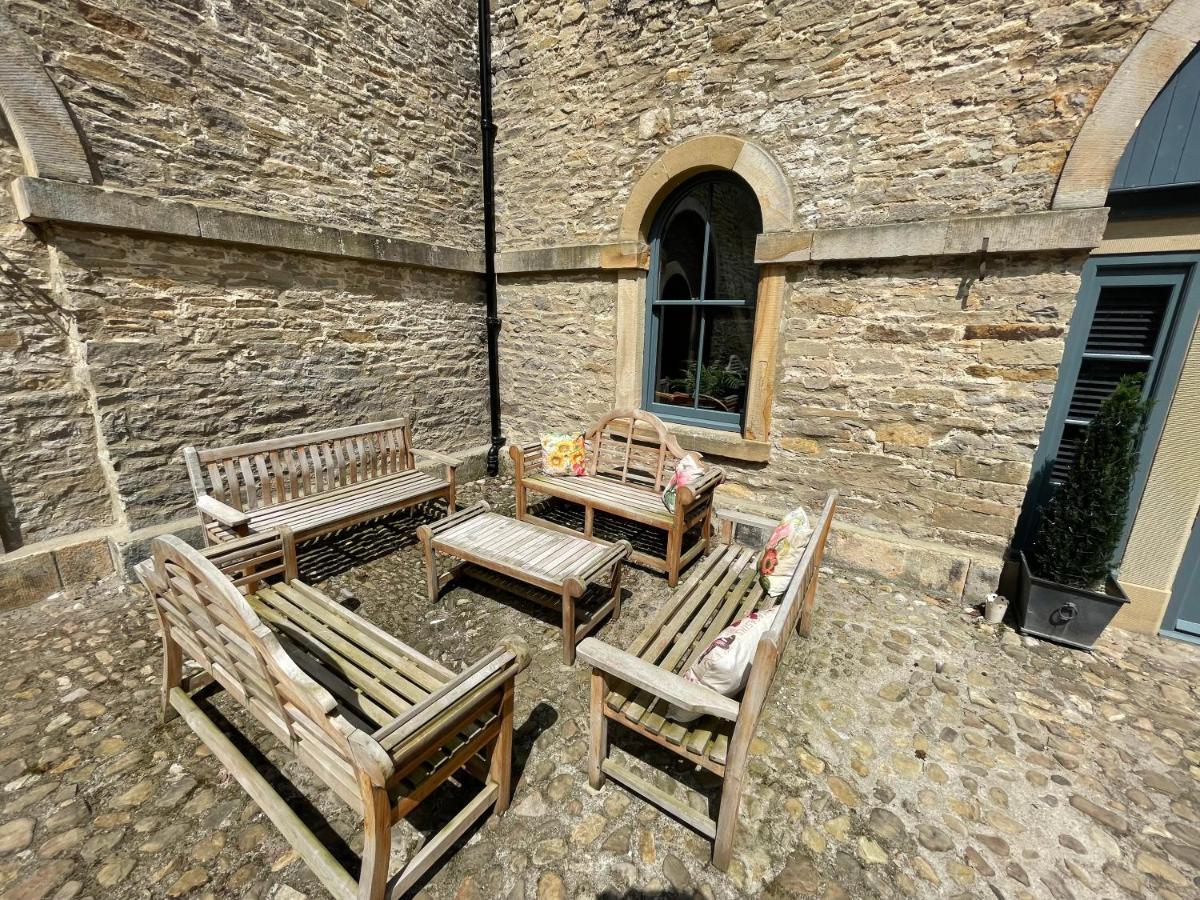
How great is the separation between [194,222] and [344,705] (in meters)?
3.61

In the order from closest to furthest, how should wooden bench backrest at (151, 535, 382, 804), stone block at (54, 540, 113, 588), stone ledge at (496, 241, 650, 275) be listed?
wooden bench backrest at (151, 535, 382, 804)
stone block at (54, 540, 113, 588)
stone ledge at (496, 241, 650, 275)

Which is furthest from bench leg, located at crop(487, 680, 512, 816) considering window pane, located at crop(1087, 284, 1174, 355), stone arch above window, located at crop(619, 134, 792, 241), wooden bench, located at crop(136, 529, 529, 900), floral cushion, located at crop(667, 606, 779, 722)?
window pane, located at crop(1087, 284, 1174, 355)

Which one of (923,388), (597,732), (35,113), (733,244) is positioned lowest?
(597,732)

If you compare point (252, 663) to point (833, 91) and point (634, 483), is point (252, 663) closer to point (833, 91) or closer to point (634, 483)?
point (634, 483)

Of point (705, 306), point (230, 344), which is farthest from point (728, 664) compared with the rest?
point (230, 344)

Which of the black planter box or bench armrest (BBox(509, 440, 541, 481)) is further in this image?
bench armrest (BBox(509, 440, 541, 481))

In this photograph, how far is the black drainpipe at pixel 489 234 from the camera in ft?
16.8

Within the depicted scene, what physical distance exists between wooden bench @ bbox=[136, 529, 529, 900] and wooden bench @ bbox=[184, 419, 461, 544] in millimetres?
1041

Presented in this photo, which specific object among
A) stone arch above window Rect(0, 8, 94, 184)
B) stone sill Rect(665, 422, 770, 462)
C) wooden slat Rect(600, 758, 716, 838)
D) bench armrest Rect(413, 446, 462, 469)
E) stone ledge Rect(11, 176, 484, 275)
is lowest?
wooden slat Rect(600, 758, 716, 838)

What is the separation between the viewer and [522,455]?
4387 mm

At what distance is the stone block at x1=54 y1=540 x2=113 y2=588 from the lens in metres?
3.33

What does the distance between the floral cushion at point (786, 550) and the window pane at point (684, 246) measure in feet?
8.96

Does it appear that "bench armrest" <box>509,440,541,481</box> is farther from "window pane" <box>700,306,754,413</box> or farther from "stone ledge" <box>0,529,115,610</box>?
"stone ledge" <box>0,529,115,610</box>

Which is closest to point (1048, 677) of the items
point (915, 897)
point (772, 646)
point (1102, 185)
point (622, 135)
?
point (915, 897)
